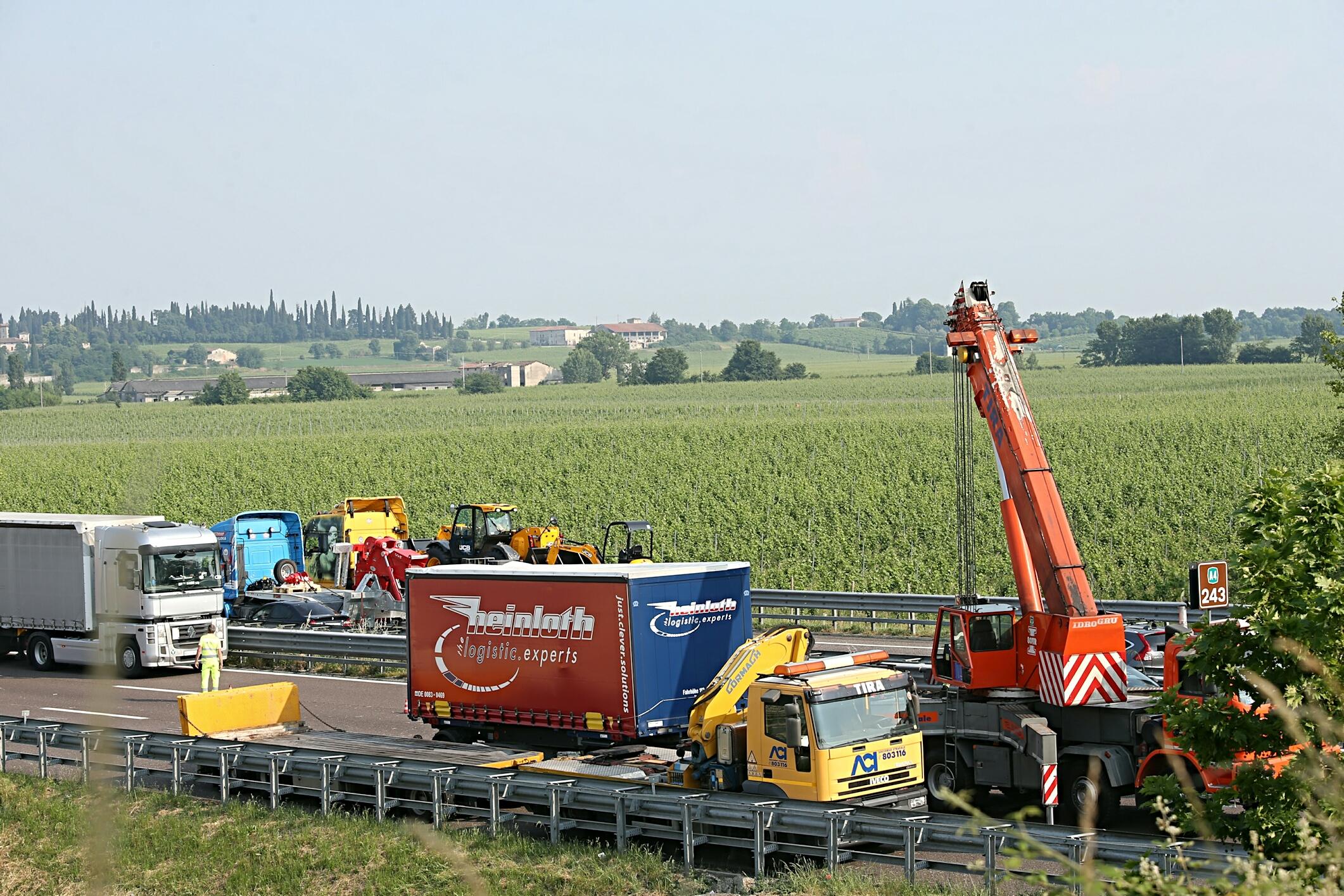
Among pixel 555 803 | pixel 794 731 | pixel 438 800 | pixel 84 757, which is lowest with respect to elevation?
pixel 84 757

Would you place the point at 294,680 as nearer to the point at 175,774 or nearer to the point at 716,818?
the point at 175,774

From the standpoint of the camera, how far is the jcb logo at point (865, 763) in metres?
14.2

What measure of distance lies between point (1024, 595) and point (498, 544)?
17428 mm

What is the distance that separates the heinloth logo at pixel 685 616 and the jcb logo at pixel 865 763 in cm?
380

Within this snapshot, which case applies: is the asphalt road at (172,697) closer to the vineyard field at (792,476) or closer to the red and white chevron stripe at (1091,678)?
the red and white chevron stripe at (1091,678)

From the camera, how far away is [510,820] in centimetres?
1579

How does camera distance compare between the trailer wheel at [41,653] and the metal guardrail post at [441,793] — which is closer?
the metal guardrail post at [441,793]

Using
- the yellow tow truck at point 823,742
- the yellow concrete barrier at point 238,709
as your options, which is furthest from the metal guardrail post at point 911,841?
the yellow concrete barrier at point 238,709

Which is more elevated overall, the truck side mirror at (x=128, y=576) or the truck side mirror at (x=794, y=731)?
the truck side mirror at (x=794, y=731)

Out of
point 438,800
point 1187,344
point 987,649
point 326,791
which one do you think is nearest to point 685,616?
point 987,649

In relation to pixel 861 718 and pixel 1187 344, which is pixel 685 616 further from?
pixel 1187 344

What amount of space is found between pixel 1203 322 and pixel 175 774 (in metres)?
147

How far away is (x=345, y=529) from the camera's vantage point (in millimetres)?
39719

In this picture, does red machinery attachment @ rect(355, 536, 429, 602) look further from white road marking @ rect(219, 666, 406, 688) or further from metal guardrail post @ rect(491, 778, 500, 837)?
metal guardrail post @ rect(491, 778, 500, 837)
